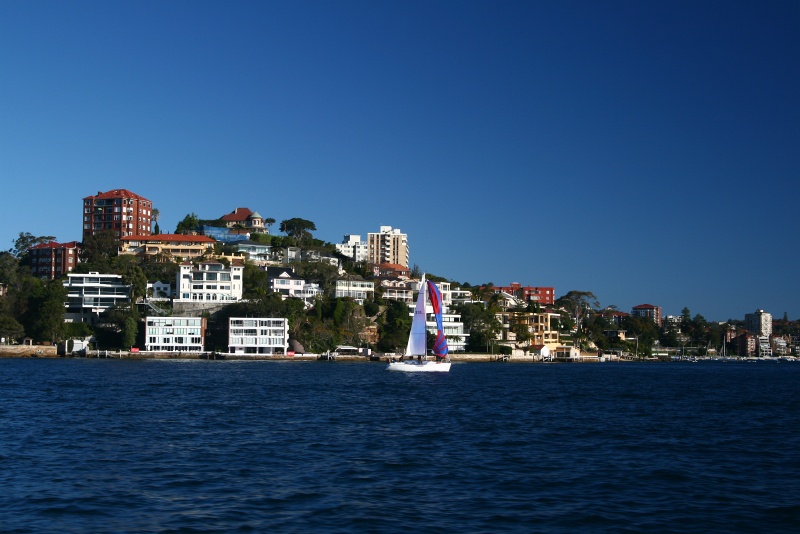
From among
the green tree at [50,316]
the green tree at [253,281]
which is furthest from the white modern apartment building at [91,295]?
the green tree at [253,281]

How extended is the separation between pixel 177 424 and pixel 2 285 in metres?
116

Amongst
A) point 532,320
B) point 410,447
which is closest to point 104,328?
point 532,320

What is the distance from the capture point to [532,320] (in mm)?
163125

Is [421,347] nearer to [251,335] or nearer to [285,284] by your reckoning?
[251,335]

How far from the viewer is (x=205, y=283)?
12888 cm

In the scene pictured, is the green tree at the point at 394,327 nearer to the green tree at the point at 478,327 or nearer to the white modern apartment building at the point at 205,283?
the green tree at the point at 478,327

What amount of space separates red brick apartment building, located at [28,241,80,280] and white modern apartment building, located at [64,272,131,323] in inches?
752

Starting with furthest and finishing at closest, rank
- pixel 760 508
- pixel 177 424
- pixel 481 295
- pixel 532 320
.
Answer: pixel 481 295 → pixel 532 320 → pixel 177 424 → pixel 760 508

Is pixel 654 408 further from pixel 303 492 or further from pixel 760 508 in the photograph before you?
pixel 303 492

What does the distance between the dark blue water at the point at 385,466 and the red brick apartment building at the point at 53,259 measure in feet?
347


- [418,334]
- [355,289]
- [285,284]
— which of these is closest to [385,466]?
[418,334]

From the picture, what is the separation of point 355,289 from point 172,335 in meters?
35.4

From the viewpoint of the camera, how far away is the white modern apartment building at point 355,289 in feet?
469

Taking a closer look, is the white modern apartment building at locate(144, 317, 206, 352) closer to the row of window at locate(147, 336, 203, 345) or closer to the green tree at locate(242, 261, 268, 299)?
the row of window at locate(147, 336, 203, 345)
